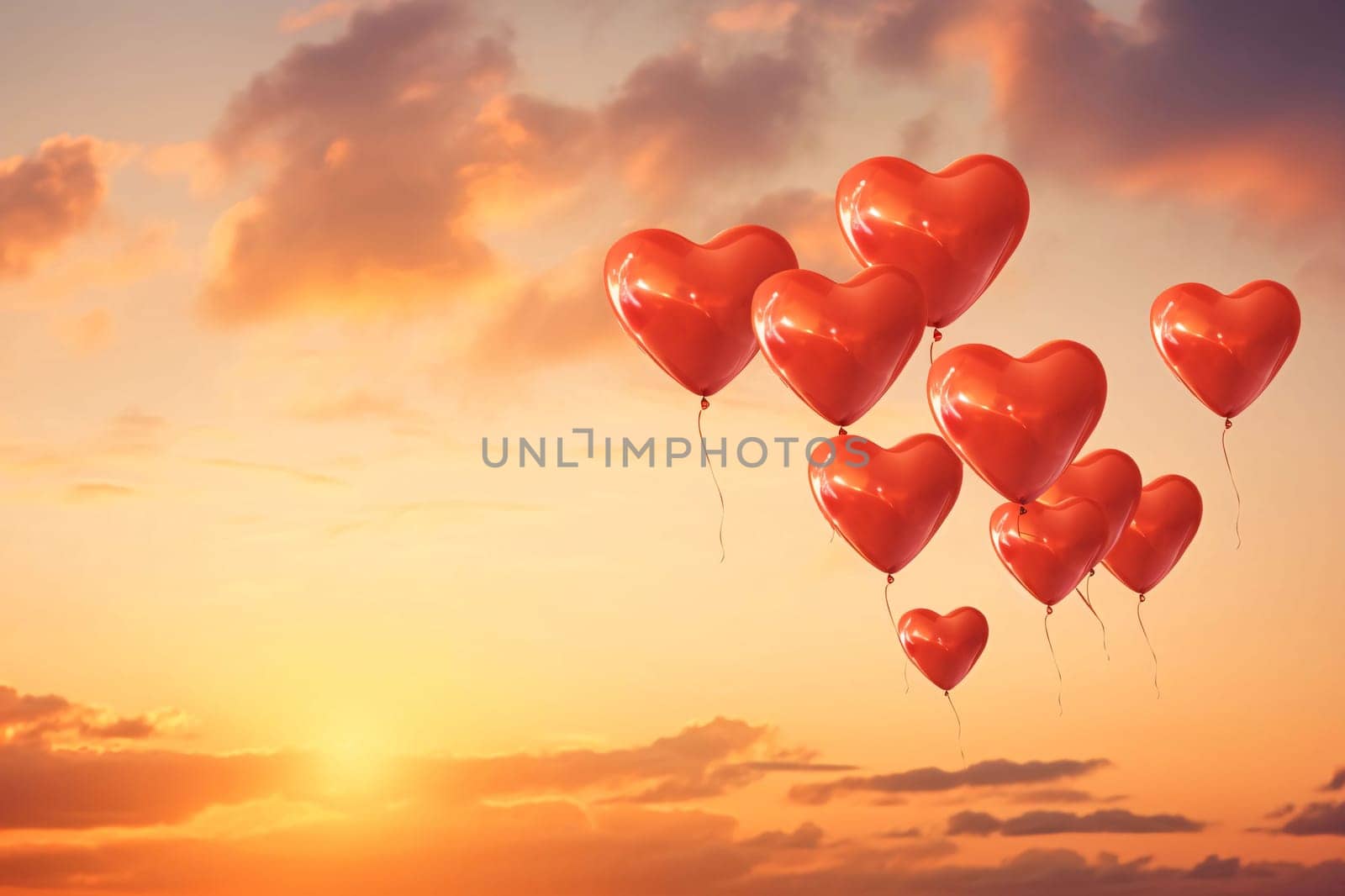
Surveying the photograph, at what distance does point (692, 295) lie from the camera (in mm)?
4664

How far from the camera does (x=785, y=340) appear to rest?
4496mm

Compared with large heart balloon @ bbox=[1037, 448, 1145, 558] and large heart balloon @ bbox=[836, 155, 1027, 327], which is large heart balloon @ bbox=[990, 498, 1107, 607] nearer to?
large heart balloon @ bbox=[1037, 448, 1145, 558]

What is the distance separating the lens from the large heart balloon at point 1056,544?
5.58 meters

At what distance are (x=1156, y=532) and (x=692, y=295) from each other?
7.86 ft

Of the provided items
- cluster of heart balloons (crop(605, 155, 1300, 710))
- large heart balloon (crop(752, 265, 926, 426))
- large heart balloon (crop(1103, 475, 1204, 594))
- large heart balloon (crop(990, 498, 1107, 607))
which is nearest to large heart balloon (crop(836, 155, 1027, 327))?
cluster of heart balloons (crop(605, 155, 1300, 710))

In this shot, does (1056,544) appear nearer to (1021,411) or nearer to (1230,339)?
(1230,339)

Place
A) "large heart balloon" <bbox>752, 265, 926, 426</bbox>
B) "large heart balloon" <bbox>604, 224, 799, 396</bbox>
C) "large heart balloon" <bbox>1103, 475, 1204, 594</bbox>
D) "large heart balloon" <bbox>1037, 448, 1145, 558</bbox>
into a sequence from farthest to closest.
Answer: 1. "large heart balloon" <bbox>1103, 475, 1204, 594</bbox>
2. "large heart balloon" <bbox>1037, 448, 1145, 558</bbox>
3. "large heart balloon" <bbox>604, 224, 799, 396</bbox>
4. "large heart balloon" <bbox>752, 265, 926, 426</bbox>

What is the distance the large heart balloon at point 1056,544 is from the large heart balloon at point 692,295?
147cm

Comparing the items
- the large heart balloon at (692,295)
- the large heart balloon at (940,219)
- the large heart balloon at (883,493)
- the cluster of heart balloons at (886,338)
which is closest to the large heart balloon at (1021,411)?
the cluster of heart balloons at (886,338)

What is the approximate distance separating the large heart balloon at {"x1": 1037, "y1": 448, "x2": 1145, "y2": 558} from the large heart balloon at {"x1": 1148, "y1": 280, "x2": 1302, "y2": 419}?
1.28 ft

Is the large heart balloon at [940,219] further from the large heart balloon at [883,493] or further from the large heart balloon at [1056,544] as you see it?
the large heart balloon at [1056,544]

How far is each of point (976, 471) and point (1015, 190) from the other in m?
0.86

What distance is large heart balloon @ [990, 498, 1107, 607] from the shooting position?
558 cm

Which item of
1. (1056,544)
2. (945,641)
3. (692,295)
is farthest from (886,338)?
(945,641)
